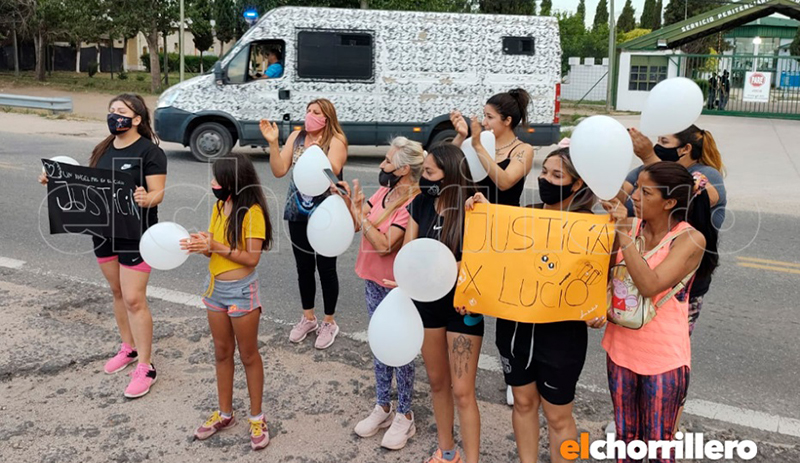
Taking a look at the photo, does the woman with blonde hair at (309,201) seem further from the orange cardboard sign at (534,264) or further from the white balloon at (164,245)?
the orange cardboard sign at (534,264)

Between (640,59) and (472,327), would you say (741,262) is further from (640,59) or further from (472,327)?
(640,59)

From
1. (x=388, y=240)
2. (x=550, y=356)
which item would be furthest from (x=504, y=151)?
(x=550, y=356)

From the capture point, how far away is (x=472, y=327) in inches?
127

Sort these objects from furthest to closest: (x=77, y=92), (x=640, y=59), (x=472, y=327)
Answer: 1. (x=77, y=92)
2. (x=640, y=59)
3. (x=472, y=327)

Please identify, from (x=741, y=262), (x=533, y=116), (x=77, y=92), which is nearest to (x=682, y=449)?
(x=741, y=262)

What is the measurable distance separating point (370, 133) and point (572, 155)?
34.5 feet

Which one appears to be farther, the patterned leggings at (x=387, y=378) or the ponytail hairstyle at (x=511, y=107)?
the ponytail hairstyle at (x=511, y=107)

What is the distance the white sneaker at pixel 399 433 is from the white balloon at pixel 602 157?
1.61m

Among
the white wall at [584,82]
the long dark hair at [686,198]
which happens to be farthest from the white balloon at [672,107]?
the white wall at [584,82]

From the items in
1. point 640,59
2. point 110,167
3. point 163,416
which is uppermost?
point 640,59

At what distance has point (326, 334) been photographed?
5.02 metres

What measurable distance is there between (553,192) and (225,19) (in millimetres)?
43823

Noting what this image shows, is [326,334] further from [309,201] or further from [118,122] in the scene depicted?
[118,122]

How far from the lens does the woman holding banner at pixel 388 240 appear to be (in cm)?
360
